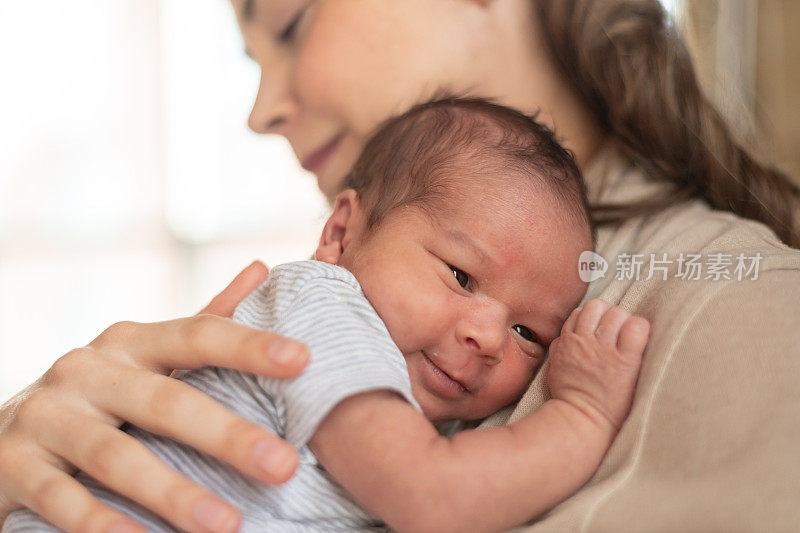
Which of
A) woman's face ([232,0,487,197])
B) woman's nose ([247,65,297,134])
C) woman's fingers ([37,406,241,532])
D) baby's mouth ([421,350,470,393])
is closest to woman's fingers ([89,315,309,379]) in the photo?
woman's fingers ([37,406,241,532])

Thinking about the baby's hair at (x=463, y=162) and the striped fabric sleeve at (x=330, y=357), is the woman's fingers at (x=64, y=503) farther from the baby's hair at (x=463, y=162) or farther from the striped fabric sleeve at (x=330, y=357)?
the baby's hair at (x=463, y=162)

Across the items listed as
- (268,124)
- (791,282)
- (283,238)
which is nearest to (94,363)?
(791,282)

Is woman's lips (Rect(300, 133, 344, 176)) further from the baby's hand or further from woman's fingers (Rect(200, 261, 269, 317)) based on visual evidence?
the baby's hand

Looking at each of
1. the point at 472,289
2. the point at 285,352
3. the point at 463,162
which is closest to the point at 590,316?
the point at 472,289

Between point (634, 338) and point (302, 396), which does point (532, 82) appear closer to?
point (634, 338)

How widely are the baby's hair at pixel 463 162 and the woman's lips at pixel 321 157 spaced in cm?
42

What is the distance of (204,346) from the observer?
2.59 feet

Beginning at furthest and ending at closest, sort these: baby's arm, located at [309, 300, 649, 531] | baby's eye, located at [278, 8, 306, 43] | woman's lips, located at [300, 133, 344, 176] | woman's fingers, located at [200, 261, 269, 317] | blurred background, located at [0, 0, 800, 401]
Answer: blurred background, located at [0, 0, 800, 401]
baby's eye, located at [278, 8, 306, 43]
woman's lips, located at [300, 133, 344, 176]
woman's fingers, located at [200, 261, 269, 317]
baby's arm, located at [309, 300, 649, 531]

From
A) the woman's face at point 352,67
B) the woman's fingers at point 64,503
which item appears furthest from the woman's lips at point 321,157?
the woman's fingers at point 64,503

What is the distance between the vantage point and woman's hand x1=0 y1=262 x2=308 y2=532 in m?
0.71

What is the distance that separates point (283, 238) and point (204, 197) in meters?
0.51

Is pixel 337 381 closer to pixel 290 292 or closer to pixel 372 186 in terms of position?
pixel 290 292

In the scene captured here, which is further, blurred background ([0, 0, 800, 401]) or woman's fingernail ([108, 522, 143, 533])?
blurred background ([0, 0, 800, 401])

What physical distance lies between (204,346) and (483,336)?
0.34 m
